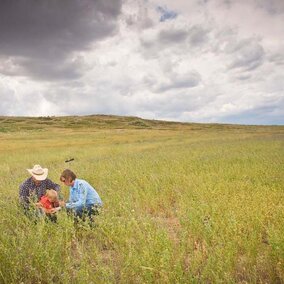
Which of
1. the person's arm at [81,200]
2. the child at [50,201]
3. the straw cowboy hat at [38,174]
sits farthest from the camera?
the straw cowboy hat at [38,174]

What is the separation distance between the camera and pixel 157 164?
15570 millimetres

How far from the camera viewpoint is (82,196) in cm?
722

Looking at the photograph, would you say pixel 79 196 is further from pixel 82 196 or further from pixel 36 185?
pixel 36 185

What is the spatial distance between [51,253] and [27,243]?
0.35 metres

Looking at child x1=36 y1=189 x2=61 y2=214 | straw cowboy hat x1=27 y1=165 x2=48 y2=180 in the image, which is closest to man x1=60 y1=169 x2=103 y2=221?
child x1=36 y1=189 x2=61 y2=214

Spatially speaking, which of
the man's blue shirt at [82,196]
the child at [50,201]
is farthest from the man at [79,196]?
the child at [50,201]

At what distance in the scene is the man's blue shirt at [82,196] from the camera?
23.6 feet

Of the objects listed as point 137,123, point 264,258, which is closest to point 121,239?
point 264,258

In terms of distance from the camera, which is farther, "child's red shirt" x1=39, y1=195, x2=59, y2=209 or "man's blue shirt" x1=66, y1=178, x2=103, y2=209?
"child's red shirt" x1=39, y1=195, x2=59, y2=209

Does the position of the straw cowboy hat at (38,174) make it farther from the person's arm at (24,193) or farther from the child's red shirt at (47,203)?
the child's red shirt at (47,203)

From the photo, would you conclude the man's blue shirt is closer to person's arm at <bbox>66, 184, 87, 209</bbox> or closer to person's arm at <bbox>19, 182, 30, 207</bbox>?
person's arm at <bbox>66, 184, 87, 209</bbox>

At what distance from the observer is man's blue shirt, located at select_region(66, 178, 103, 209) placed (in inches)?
283

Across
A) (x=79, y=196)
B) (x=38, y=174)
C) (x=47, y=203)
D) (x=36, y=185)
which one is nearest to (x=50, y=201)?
(x=47, y=203)

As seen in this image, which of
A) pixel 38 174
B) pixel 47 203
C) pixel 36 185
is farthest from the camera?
pixel 36 185
